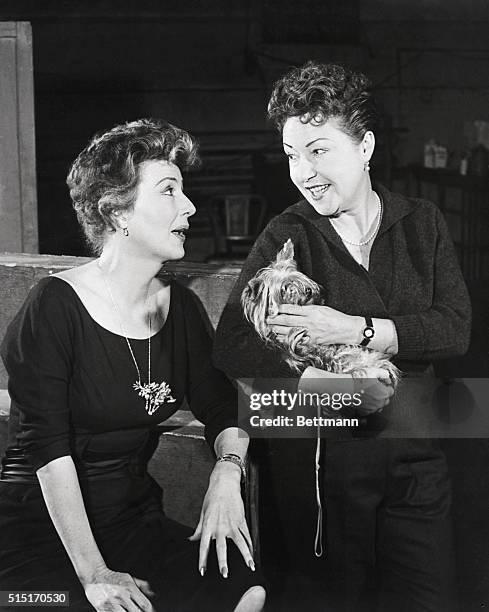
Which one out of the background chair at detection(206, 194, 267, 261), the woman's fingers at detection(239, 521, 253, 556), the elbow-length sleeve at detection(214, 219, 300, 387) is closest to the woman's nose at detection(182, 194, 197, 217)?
the elbow-length sleeve at detection(214, 219, 300, 387)

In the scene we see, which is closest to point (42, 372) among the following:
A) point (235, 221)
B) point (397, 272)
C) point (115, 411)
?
point (115, 411)

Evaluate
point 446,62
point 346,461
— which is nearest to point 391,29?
point 446,62

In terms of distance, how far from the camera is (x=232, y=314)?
162cm

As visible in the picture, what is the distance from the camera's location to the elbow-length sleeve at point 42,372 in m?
1.59

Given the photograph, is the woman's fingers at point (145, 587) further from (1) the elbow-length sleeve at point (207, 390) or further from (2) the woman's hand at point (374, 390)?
(2) the woman's hand at point (374, 390)

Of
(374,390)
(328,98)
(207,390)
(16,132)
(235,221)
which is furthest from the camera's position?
(235,221)

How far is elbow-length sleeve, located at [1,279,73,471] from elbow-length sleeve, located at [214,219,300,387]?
0.32 metres

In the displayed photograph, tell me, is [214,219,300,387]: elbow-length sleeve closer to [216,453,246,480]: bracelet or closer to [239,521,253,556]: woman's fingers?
[216,453,246,480]: bracelet

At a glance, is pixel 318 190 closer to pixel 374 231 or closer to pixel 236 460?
pixel 374 231

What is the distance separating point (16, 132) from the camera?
187cm

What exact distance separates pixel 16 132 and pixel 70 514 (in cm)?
89

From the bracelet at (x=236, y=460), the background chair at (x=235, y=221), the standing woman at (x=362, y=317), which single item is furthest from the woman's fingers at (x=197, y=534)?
the background chair at (x=235, y=221)

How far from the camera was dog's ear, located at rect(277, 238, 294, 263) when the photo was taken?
1592 mm

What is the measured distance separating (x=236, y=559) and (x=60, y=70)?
140 centimetres
